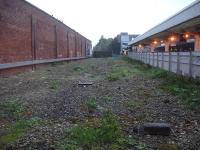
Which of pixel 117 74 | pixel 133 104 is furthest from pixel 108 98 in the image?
pixel 117 74

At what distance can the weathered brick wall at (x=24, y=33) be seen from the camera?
51.7ft

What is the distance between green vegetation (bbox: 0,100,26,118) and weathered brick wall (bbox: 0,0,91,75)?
7491 millimetres

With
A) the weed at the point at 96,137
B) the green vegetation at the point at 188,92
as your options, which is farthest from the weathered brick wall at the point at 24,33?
the weed at the point at 96,137

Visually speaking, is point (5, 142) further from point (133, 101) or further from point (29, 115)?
point (133, 101)

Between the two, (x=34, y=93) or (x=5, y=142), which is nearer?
(x=5, y=142)

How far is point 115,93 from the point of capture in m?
9.70

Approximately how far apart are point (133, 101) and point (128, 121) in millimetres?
2249

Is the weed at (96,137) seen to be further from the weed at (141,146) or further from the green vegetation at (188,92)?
the green vegetation at (188,92)

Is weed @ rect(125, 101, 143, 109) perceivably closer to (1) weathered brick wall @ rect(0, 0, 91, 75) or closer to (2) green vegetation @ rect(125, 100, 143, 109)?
(2) green vegetation @ rect(125, 100, 143, 109)

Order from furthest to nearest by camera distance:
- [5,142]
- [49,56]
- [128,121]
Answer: [49,56] < [128,121] < [5,142]

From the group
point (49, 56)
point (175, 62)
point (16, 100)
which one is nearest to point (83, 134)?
point (16, 100)

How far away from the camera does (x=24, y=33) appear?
1875cm

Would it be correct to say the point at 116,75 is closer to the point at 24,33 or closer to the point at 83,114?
the point at 24,33

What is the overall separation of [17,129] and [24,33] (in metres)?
14.2
